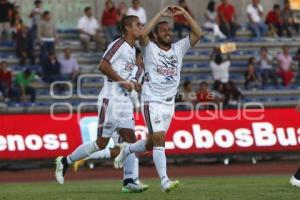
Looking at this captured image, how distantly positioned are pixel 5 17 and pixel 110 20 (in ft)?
9.86

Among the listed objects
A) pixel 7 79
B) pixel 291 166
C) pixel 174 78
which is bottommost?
pixel 291 166

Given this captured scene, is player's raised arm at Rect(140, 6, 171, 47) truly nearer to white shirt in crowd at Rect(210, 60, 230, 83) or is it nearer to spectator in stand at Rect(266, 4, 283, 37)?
white shirt in crowd at Rect(210, 60, 230, 83)

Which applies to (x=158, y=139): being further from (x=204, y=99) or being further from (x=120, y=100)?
(x=204, y=99)

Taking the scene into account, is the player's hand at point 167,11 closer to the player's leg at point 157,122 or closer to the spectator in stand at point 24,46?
the player's leg at point 157,122

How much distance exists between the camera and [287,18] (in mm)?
32281

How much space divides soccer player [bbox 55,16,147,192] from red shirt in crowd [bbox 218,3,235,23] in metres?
16.0

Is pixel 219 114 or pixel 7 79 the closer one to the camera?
pixel 219 114

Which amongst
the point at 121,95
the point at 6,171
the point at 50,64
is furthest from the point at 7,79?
the point at 121,95

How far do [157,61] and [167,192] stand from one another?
187cm

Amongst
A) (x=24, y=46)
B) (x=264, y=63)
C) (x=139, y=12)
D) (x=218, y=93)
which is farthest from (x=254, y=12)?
(x=24, y=46)

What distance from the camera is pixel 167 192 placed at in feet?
47.6

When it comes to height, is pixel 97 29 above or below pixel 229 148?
above

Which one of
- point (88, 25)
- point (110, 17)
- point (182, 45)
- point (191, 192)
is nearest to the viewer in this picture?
point (191, 192)

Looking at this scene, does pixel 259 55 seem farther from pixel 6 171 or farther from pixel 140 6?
pixel 6 171
